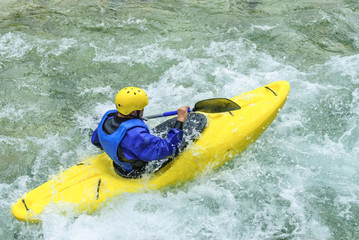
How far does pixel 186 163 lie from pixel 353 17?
5689mm

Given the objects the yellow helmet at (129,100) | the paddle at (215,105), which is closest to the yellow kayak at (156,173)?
the paddle at (215,105)

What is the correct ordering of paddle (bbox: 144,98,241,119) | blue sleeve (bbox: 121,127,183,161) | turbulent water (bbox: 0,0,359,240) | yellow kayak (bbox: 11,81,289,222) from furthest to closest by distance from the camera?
paddle (bbox: 144,98,241,119) → turbulent water (bbox: 0,0,359,240) → yellow kayak (bbox: 11,81,289,222) → blue sleeve (bbox: 121,127,183,161)

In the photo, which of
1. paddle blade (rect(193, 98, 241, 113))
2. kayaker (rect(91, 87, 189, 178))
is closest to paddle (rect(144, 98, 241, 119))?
paddle blade (rect(193, 98, 241, 113))

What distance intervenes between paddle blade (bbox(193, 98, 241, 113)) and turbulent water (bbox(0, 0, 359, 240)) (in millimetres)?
636

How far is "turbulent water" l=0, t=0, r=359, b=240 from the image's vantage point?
385 cm

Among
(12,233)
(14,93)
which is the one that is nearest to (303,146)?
(12,233)

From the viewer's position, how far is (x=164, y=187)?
3.96 metres

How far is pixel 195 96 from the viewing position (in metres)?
5.77

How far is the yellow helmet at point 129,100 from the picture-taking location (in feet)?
11.2

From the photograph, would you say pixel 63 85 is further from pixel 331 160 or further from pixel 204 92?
pixel 331 160

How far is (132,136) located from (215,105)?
1252 millimetres

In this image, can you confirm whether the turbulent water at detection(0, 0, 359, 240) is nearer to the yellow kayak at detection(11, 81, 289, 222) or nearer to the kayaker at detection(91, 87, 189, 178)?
the yellow kayak at detection(11, 81, 289, 222)

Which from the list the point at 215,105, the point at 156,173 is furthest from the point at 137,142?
the point at 215,105

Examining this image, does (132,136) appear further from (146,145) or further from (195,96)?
(195,96)
